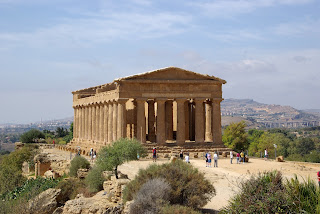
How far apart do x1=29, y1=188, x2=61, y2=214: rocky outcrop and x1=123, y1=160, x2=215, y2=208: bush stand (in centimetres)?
661

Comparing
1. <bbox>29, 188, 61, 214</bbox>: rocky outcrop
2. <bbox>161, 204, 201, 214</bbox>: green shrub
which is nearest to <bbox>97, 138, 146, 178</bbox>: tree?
<bbox>29, 188, 61, 214</bbox>: rocky outcrop

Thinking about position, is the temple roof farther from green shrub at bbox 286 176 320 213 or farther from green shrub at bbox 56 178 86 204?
green shrub at bbox 286 176 320 213

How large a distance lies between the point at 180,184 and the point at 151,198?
1779 mm

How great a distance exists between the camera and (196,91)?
42.9m

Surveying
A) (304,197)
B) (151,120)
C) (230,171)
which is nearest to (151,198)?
(304,197)

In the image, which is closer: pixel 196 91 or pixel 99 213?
pixel 99 213

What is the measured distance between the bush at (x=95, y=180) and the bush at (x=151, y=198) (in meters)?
9.35

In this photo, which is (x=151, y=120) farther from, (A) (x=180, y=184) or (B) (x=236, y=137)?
(A) (x=180, y=184)

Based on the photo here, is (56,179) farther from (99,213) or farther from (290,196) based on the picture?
(290,196)

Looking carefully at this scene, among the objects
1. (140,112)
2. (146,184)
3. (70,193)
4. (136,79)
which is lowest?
(70,193)

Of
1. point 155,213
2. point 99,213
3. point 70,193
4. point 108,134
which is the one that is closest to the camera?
point 155,213

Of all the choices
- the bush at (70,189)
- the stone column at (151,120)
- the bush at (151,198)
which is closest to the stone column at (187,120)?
the stone column at (151,120)

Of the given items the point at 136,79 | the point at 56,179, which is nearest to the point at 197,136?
the point at 136,79

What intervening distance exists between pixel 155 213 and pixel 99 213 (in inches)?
190
